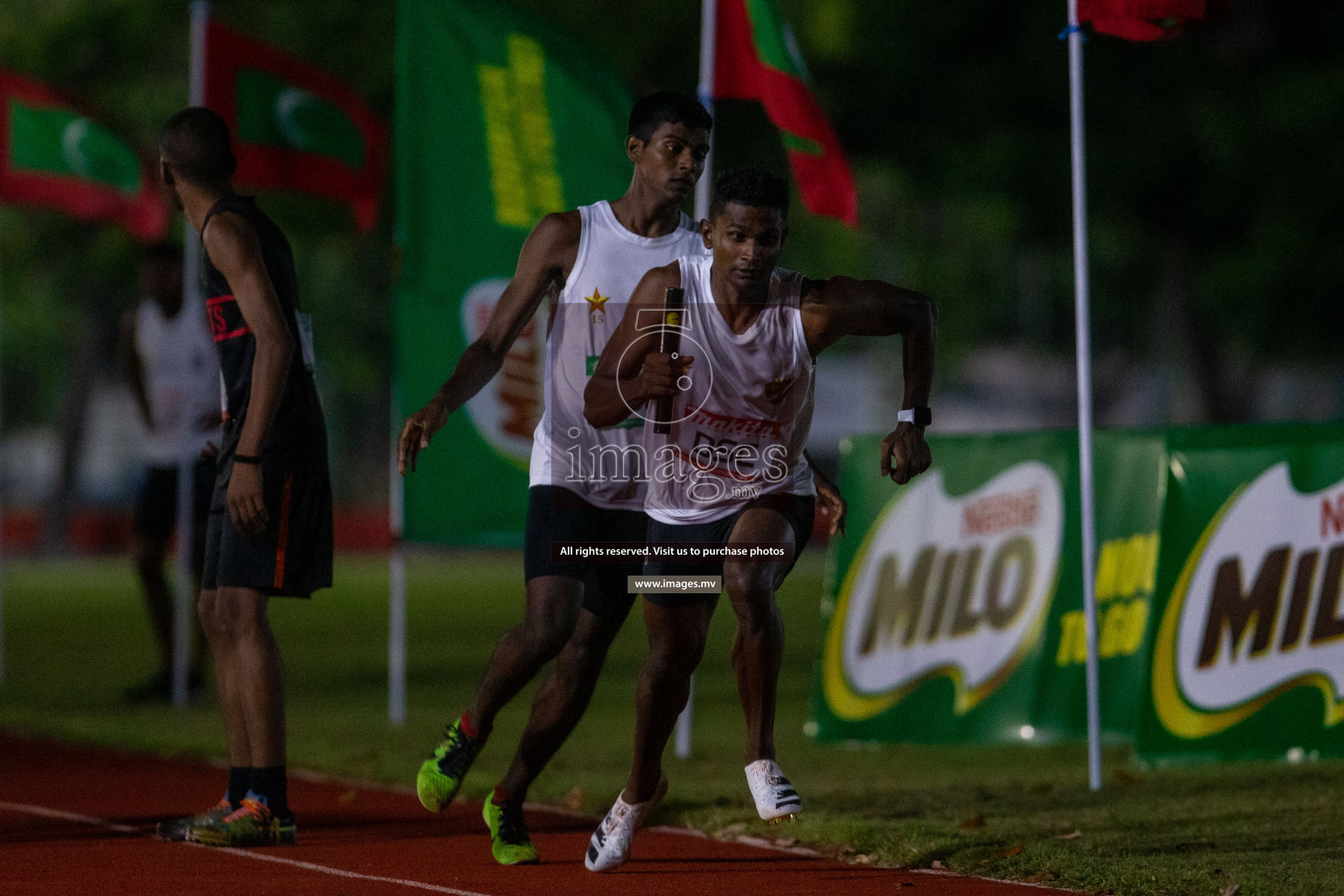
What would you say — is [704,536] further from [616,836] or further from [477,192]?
[477,192]

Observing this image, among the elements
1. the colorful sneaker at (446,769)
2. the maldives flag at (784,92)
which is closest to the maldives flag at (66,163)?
the maldives flag at (784,92)

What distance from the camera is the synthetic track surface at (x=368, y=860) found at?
5.76m

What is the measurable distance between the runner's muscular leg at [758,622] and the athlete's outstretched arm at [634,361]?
0.52 metres

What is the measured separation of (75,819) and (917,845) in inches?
126

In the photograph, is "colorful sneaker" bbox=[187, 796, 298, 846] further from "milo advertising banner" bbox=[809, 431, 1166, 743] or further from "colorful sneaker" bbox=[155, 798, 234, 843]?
"milo advertising banner" bbox=[809, 431, 1166, 743]

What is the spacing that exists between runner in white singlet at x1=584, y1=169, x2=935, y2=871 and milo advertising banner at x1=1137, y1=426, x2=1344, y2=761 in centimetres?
329

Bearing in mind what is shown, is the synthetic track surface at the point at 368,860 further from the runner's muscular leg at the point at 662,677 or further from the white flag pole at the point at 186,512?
the white flag pole at the point at 186,512

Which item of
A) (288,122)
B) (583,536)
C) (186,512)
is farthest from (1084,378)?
(288,122)

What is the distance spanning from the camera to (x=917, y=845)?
652 centimetres

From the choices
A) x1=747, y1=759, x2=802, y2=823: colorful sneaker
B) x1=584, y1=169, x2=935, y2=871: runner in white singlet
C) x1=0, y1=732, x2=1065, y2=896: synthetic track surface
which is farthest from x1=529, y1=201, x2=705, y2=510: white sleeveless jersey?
x1=0, y1=732, x2=1065, y2=896: synthetic track surface

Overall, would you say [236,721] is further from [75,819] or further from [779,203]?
[779,203]

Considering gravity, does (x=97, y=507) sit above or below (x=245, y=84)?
below

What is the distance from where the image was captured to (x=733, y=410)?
573cm

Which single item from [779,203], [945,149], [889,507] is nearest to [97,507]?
[945,149]
